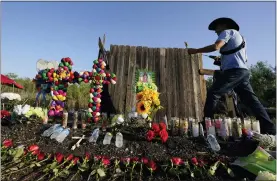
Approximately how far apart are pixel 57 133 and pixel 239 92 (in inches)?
102

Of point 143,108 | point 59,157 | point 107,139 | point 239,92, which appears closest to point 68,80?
point 143,108

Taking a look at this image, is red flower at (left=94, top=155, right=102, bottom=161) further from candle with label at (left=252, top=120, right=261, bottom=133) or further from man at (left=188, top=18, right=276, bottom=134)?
candle with label at (left=252, top=120, right=261, bottom=133)

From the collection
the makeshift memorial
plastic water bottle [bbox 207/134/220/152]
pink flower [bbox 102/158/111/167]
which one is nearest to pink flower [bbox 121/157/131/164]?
pink flower [bbox 102/158/111/167]

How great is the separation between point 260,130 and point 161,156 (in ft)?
5.39

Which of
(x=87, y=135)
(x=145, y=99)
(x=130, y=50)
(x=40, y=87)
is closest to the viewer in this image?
(x=87, y=135)

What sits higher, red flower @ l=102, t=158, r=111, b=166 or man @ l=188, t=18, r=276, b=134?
man @ l=188, t=18, r=276, b=134

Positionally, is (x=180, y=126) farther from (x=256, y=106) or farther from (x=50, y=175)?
(x=50, y=175)

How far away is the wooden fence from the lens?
7.18 meters

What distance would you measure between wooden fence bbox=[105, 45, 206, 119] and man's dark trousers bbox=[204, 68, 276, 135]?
340 cm

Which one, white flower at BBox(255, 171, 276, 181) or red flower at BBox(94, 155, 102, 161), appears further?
red flower at BBox(94, 155, 102, 161)

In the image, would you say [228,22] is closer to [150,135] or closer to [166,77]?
[150,135]

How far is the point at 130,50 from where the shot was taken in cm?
755

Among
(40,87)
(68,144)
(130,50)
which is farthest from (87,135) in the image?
(130,50)

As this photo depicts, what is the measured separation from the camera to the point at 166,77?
7492mm
